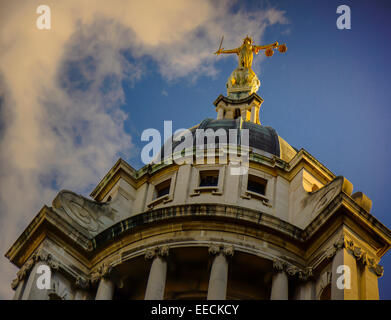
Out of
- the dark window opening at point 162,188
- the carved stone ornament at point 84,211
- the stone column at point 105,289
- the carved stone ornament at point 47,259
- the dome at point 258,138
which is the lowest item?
the stone column at point 105,289

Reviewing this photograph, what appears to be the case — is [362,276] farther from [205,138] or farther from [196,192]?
[205,138]

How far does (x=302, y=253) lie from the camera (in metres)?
43.3

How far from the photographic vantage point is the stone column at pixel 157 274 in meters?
41.8

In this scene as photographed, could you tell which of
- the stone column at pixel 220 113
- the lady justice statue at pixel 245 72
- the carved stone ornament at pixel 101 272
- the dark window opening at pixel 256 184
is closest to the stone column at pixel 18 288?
the carved stone ornament at pixel 101 272

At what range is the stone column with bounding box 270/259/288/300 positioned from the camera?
41.3m

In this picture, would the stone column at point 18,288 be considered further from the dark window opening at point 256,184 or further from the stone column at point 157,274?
the dark window opening at point 256,184

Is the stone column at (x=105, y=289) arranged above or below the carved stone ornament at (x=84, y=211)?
below

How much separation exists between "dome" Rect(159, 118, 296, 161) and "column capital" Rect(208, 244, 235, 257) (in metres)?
→ 8.17

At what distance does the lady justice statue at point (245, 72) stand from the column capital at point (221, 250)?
66.9 feet

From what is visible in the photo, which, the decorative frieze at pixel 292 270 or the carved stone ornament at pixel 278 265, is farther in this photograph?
the carved stone ornament at pixel 278 265

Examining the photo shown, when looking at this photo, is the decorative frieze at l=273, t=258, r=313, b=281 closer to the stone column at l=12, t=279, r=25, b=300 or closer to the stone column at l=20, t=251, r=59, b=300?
the stone column at l=20, t=251, r=59, b=300

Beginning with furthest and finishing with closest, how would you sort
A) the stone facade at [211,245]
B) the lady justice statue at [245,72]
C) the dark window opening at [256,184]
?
the lady justice statue at [245,72] < the dark window opening at [256,184] < the stone facade at [211,245]

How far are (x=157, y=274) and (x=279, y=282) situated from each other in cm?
557
